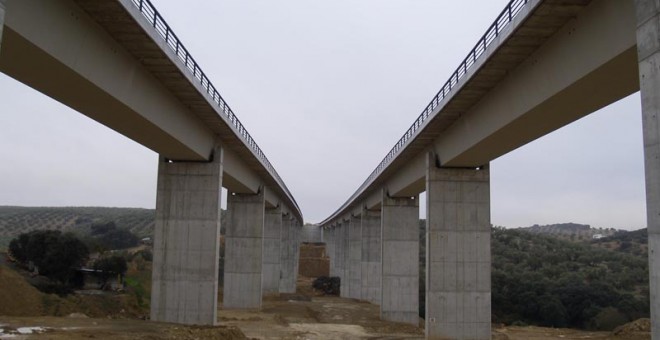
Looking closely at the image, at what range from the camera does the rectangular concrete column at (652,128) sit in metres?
9.73

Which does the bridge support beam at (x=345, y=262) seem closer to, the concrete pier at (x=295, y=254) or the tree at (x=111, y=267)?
the concrete pier at (x=295, y=254)

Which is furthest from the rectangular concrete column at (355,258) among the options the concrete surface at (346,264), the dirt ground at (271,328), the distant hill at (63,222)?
the distant hill at (63,222)

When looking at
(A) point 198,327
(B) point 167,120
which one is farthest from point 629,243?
(B) point 167,120

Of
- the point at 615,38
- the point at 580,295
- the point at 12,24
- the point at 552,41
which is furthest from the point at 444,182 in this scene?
the point at 580,295

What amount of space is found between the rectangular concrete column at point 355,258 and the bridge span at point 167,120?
76.0ft

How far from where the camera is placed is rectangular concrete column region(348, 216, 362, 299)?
70062 millimetres

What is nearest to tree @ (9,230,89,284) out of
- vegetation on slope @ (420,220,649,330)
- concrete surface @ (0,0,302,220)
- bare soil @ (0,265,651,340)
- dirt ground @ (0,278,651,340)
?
bare soil @ (0,265,651,340)

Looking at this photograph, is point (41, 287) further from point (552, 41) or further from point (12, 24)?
point (552, 41)

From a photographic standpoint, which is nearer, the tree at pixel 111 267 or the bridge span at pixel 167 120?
the bridge span at pixel 167 120

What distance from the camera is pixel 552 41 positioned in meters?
16.0

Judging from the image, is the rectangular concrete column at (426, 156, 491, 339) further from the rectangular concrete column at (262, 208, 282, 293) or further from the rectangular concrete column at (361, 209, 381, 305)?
the rectangular concrete column at (262, 208, 282, 293)

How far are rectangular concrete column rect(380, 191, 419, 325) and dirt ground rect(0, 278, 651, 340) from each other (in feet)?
6.08

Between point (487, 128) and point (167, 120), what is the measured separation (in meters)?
12.0

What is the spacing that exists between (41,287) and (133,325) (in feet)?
61.6
